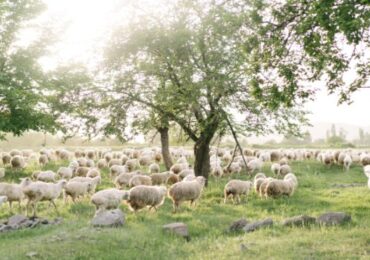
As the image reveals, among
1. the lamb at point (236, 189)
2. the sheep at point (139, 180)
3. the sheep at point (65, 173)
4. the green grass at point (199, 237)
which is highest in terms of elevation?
the sheep at point (65, 173)

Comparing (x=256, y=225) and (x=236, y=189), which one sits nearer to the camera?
(x=256, y=225)

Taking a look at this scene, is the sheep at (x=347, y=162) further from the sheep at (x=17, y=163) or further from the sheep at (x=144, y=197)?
the sheep at (x=17, y=163)

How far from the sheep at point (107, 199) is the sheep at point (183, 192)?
172 centimetres

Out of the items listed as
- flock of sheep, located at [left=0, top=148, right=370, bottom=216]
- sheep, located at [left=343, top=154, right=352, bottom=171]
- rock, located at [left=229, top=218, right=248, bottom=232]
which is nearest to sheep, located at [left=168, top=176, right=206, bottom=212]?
flock of sheep, located at [left=0, top=148, right=370, bottom=216]

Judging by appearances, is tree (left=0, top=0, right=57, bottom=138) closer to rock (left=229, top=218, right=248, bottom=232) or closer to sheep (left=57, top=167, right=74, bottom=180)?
sheep (left=57, top=167, right=74, bottom=180)

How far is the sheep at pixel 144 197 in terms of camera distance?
662 inches

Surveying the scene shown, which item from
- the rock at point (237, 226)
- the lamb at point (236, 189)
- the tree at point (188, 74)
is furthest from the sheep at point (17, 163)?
the rock at point (237, 226)

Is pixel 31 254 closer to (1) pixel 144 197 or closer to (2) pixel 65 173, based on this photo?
(1) pixel 144 197

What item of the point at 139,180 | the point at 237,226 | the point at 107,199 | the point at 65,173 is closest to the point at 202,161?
the point at 139,180

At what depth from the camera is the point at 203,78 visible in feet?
65.0

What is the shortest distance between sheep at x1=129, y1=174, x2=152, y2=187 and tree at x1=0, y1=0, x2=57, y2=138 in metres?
4.72

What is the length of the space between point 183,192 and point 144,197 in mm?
1678

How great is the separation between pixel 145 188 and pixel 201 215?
2.04 metres

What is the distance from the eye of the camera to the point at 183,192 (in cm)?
1797
